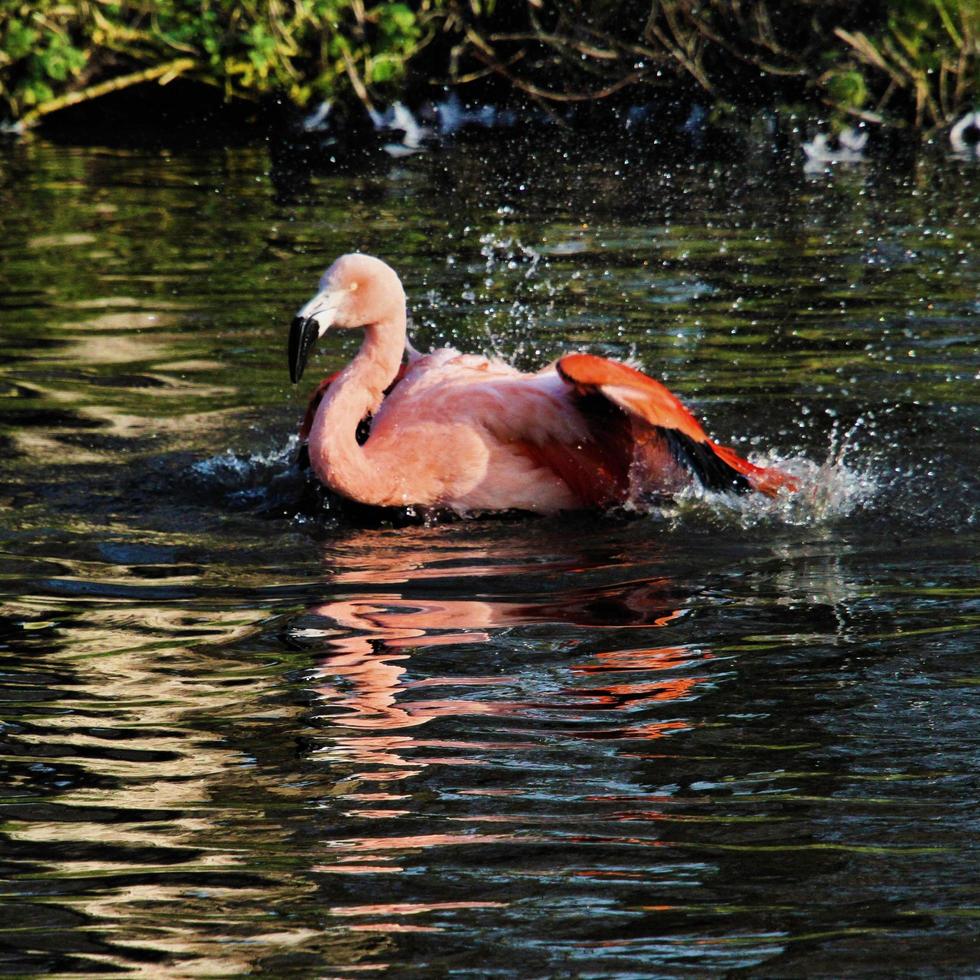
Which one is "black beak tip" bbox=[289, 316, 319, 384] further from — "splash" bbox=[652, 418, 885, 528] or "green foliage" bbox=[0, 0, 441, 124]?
"green foliage" bbox=[0, 0, 441, 124]

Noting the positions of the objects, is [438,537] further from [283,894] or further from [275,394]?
[283,894]

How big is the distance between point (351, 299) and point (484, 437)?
631 mm

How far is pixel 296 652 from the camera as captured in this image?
14.2 ft

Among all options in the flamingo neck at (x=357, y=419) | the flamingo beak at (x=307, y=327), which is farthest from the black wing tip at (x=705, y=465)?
the flamingo beak at (x=307, y=327)

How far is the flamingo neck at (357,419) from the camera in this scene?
558cm

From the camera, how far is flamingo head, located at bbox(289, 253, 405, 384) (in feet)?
18.7

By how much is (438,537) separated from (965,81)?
32.6 ft

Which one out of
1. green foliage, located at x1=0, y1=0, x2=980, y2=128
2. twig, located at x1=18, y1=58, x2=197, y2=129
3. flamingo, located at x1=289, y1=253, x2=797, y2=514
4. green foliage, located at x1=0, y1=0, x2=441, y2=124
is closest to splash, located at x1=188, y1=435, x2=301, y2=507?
flamingo, located at x1=289, y1=253, x2=797, y2=514

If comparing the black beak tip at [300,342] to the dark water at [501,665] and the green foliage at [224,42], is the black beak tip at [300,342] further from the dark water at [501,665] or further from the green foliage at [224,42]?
the green foliage at [224,42]

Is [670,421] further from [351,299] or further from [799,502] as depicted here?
[351,299]

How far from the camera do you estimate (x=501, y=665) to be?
164 inches

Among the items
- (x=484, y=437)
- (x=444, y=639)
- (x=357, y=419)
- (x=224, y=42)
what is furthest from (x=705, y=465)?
(x=224, y=42)

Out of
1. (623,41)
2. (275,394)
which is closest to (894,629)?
(275,394)

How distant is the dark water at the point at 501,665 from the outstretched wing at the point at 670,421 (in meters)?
0.10
